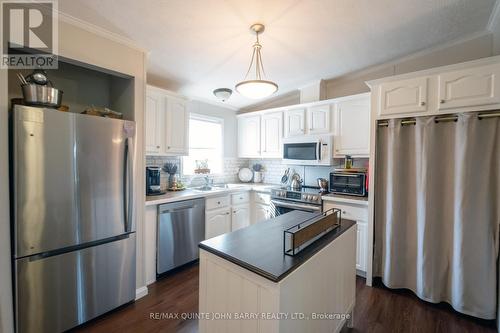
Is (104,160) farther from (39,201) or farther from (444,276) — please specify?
(444,276)

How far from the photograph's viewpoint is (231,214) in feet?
11.4

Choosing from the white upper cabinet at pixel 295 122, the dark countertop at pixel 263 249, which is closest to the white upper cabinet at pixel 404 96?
the white upper cabinet at pixel 295 122

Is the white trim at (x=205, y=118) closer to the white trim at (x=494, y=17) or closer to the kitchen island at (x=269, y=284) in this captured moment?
the kitchen island at (x=269, y=284)

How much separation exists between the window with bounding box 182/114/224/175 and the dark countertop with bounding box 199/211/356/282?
2256 mm

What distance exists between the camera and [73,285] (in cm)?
180

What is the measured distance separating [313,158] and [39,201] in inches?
114

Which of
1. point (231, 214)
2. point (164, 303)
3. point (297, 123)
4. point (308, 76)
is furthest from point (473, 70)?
point (164, 303)

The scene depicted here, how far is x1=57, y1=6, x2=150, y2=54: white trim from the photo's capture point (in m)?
1.76

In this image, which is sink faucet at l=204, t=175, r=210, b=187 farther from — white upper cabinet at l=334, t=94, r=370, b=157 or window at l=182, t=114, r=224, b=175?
white upper cabinet at l=334, t=94, r=370, b=157

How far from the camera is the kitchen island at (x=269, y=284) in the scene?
3.41 ft

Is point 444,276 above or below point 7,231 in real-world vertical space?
below

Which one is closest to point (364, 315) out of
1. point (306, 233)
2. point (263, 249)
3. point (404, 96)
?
point (306, 233)

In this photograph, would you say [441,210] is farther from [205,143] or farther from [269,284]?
[205,143]

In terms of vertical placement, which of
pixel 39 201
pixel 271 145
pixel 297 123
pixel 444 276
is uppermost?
pixel 297 123
